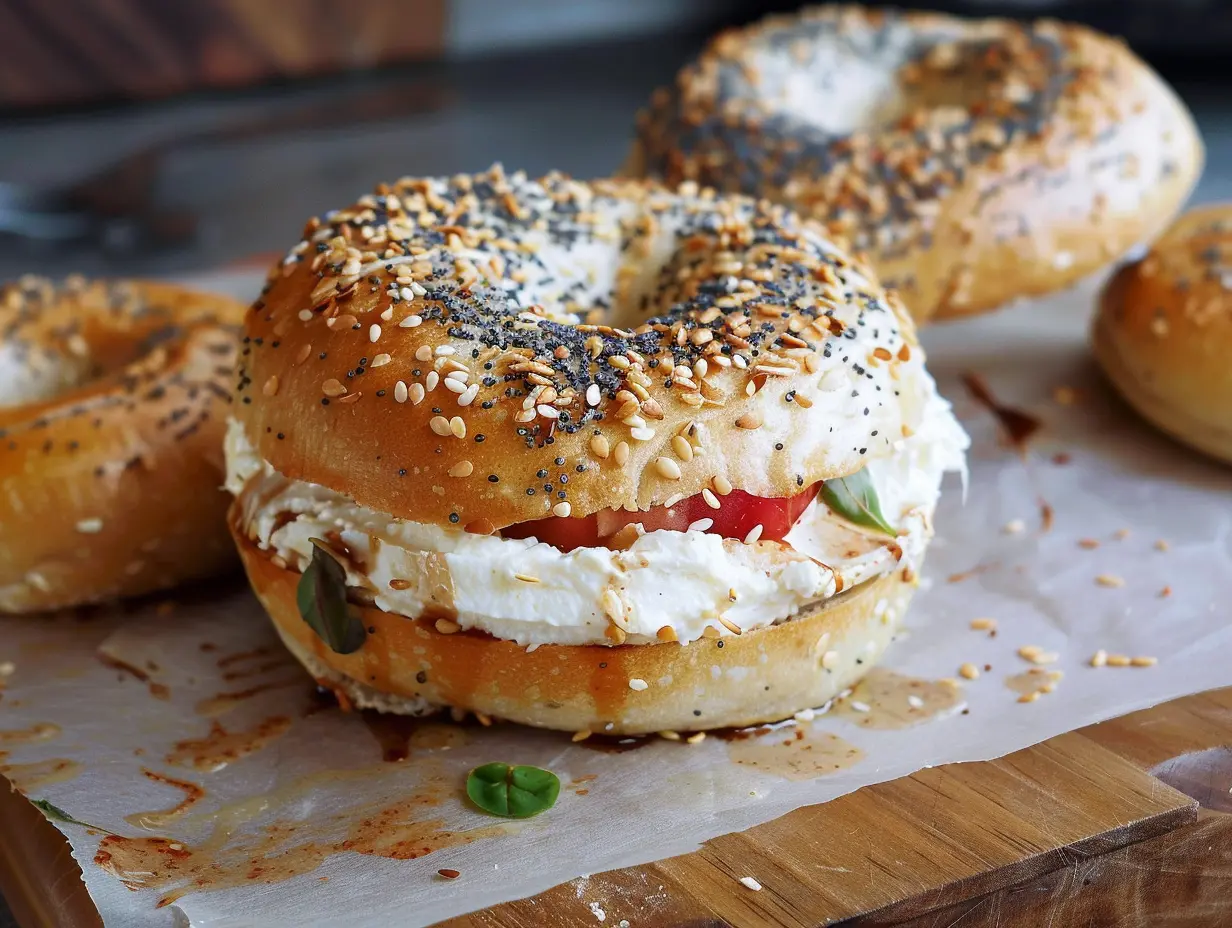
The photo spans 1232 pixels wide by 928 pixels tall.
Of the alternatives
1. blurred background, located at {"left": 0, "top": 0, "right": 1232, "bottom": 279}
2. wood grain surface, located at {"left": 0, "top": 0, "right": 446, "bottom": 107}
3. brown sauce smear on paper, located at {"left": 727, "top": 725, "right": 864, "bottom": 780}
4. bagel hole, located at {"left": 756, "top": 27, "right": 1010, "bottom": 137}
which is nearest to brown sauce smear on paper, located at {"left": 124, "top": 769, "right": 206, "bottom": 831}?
brown sauce smear on paper, located at {"left": 727, "top": 725, "right": 864, "bottom": 780}

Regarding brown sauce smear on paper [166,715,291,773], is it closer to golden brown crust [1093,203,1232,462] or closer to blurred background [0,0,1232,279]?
golden brown crust [1093,203,1232,462]

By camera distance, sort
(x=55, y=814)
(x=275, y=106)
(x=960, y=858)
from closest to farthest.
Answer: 1. (x=960, y=858)
2. (x=55, y=814)
3. (x=275, y=106)

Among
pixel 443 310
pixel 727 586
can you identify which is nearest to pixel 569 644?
pixel 727 586

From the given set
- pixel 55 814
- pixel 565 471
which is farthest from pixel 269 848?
pixel 565 471

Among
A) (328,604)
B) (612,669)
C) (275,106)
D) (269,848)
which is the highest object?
(275,106)

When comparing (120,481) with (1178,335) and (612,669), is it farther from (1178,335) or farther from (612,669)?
(1178,335)

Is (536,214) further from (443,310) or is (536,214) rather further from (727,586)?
(727,586)
